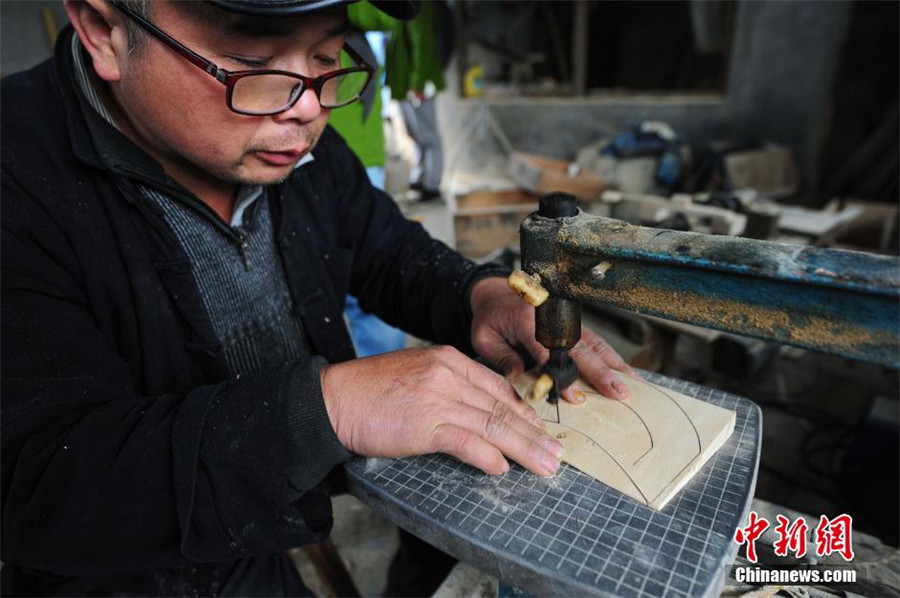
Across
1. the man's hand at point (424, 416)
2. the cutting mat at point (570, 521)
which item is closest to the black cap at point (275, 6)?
the man's hand at point (424, 416)

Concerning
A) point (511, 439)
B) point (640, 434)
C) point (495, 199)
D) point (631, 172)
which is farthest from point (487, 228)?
point (631, 172)

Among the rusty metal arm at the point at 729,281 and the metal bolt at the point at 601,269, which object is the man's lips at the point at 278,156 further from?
the metal bolt at the point at 601,269

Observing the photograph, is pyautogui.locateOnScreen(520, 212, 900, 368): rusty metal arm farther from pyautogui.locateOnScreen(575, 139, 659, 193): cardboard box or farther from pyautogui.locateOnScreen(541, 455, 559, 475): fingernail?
pyautogui.locateOnScreen(575, 139, 659, 193): cardboard box

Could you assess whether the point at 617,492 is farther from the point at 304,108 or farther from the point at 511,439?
the point at 304,108

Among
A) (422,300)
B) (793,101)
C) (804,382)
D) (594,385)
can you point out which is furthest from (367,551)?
(793,101)

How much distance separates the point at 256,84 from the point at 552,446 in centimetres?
87

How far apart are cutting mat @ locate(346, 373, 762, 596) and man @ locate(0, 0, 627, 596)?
74 millimetres

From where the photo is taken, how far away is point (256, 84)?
107cm

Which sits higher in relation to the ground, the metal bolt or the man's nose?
the man's nose

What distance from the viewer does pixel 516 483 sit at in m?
1.02

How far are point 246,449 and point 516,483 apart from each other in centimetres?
47

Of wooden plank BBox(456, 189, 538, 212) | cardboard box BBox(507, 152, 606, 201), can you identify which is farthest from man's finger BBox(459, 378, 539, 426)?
wooden plank BBox(456, 189, 538, 212)

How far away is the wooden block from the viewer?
999 mm

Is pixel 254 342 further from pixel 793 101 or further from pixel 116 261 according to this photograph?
pixel 793 101
